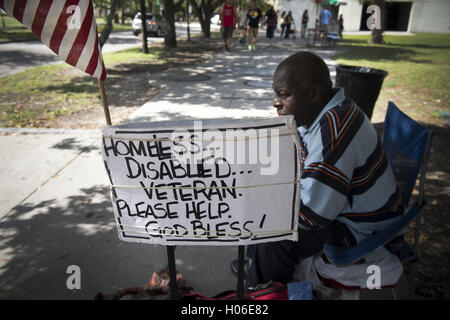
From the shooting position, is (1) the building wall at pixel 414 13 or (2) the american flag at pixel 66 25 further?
(1) the building wall at pixel 414 13

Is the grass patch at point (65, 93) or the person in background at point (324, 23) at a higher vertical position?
the person in background at point (324, 23)

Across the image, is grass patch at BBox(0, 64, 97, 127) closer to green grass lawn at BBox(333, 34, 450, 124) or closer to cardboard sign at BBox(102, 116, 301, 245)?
cardboard sign at BBox(102, 116, 301, 245)

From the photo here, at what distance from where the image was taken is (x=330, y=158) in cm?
162

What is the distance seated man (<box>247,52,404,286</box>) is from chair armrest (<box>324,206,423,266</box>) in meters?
0.08

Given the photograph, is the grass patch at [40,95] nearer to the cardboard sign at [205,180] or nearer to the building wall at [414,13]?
the cardboard sign at [205,180]

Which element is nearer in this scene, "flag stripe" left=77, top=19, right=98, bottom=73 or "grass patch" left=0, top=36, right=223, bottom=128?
"flag stripe" left=77, top=19, right=98, bottom=73

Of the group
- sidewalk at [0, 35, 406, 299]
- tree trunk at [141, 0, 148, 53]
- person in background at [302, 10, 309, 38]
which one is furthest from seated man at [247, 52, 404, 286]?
person in background at [302, 10, 309, 38]

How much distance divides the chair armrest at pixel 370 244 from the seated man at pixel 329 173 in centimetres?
8

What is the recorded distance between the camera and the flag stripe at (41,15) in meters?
1.73

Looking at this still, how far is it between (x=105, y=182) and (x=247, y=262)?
87.7 inches

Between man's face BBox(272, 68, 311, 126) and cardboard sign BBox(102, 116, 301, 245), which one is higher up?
man's face BBox(272, 68, 311, 126)

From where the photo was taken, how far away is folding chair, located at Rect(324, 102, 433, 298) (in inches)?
65.1

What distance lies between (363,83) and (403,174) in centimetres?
278

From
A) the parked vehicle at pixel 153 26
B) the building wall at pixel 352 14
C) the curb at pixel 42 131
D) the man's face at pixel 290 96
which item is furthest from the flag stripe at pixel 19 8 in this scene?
the building wall at pixel 352 14
